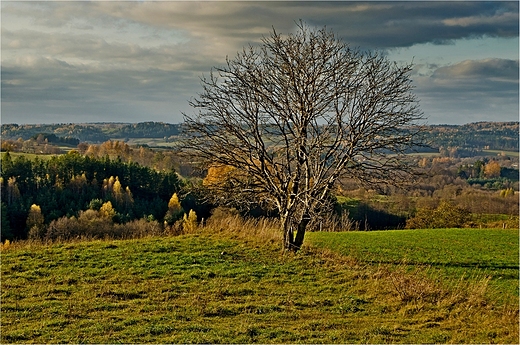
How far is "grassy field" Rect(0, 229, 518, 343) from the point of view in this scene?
26.7 feet

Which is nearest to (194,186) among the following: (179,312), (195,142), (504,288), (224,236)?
(195,142)

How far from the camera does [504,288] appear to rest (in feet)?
43.7

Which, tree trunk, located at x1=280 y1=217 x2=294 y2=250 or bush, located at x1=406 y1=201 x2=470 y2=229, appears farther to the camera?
bush, located at x1=406 y1=201 x2=470 y2=229

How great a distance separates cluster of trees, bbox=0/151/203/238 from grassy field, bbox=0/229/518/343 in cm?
5496

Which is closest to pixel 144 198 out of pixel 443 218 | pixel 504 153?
pixel 443 218

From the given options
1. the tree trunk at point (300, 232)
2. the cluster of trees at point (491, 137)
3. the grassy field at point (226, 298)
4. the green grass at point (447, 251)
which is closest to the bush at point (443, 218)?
the green grass at point (447, 251)

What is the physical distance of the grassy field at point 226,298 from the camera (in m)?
8.14

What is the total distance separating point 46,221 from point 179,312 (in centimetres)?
6597

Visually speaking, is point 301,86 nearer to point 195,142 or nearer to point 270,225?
point 195,142

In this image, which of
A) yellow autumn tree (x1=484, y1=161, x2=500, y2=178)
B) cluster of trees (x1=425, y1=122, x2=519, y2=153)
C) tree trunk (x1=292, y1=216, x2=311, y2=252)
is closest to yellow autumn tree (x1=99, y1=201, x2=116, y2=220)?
tree trunk (x1=292, y1=216, x2=311, y2=252)

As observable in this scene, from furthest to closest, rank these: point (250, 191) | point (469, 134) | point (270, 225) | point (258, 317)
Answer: point (469, 134) → point (270, 225) → point (250, 191) → point (258, 317)

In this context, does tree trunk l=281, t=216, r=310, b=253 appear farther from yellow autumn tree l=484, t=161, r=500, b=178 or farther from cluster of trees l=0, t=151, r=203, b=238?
yellow autumn tree l=484, t=161, r=500, b=178

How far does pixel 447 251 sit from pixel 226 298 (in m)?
12.1

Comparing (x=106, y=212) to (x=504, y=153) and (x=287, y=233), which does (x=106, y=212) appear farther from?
(x=504, y=153)
